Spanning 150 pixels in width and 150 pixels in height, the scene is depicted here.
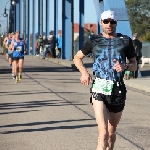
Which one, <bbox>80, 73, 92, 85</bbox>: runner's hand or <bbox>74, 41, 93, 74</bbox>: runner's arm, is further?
<bbox>74, 41, 93, 74</bbox>: runner's arm

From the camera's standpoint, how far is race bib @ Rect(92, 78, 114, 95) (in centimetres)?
710

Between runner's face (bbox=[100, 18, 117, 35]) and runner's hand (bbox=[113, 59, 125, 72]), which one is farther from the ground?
runner's face (bbox=[100, 18, 117, 35])

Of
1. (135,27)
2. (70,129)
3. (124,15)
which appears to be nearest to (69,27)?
(124,15)

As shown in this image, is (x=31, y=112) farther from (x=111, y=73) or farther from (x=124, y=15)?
(x=124, y=15)

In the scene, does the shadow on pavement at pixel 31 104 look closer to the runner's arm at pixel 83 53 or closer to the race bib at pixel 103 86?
the runner's arm at pixel 83 53

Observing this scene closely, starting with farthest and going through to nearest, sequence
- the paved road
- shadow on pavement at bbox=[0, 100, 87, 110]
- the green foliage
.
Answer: the green foliage
shadow on pavement at bbox=[0, 100, 87, 110]
the paved road

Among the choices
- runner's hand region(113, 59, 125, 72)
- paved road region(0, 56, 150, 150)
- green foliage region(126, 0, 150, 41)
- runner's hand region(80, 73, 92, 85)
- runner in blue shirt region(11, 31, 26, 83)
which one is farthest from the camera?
green foliage region(126, 0, 150, 41)

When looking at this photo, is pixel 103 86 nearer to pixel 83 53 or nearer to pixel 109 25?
pixel 83 53

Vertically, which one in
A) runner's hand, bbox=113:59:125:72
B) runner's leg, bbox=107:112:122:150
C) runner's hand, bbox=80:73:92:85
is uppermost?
runner's hand, bbox=113:59:125:72

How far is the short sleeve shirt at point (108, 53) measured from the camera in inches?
281

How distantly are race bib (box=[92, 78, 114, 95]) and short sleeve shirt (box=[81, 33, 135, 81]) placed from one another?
4 centimetres

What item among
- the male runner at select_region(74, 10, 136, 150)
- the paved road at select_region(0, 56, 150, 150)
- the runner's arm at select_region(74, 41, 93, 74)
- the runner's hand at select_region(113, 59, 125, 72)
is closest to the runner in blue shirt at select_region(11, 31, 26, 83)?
the paved road at select_region(0, 56, 150, 150)

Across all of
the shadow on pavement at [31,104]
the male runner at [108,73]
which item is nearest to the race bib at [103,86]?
the male runner at [108,73]

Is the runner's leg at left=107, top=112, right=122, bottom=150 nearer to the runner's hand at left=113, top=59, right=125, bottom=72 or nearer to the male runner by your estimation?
the male runner
